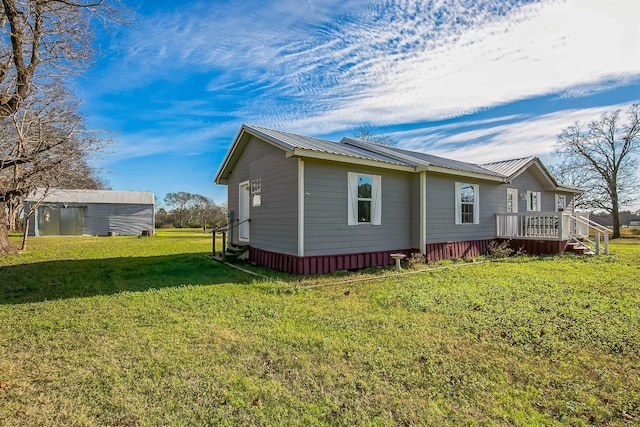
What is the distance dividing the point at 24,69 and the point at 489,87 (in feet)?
45.5

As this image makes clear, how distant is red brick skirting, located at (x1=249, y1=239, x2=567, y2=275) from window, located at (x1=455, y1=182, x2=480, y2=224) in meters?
0.86

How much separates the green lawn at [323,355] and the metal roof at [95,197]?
22.8 m

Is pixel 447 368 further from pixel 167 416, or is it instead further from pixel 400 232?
pixel 400 232

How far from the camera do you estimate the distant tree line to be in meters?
40.7

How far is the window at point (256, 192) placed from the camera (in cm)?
1072

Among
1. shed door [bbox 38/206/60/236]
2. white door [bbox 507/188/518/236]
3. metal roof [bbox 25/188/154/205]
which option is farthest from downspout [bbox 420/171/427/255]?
shed door [bbox 38/206/60/236]

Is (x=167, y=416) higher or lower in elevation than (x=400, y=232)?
lower

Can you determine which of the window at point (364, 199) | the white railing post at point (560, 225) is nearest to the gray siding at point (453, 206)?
the window at point (364, 199)

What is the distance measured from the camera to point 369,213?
9758 millimetres

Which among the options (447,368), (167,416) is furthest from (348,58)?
(167,416)

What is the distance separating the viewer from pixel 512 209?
14992 millimetres

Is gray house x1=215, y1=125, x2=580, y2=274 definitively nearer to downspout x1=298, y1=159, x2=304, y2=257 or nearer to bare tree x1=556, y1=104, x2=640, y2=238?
downspout x1=298, y1=159, x2=304, y2=257

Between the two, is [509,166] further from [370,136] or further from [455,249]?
[370,136]

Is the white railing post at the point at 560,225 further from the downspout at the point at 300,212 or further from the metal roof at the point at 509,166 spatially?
the downspout at the point at 300,212
